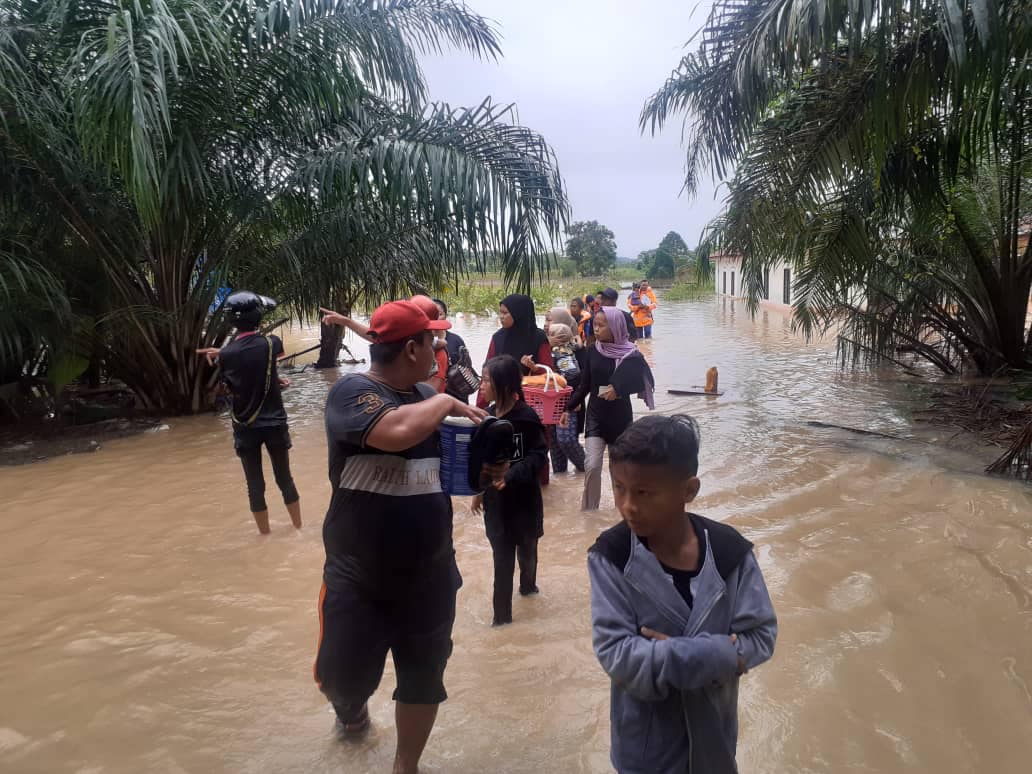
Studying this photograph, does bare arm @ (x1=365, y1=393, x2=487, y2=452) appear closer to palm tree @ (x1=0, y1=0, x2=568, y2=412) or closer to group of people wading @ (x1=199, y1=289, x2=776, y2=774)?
group of people wading @ (x1=199, y1=289, x2=776, y2=774)

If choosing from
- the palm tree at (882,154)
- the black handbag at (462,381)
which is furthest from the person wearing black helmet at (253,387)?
the palm tree at (882,154)

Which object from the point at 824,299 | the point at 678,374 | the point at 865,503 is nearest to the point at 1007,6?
the point at 865,503

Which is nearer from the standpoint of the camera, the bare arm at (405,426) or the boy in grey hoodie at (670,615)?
the boy in grey hoodie at (670,615)

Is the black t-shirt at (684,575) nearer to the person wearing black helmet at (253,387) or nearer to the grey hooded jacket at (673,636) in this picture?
the grey hooded jacket at (673,636)

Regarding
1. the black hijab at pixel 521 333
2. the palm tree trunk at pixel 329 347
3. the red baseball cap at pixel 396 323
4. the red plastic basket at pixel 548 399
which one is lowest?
the palm tree trunk at pixel 329 347

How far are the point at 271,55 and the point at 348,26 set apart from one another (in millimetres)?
920

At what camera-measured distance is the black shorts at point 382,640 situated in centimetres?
234

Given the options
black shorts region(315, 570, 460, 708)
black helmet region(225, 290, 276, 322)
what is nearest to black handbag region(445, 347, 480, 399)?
black helmet region(225, 290, 276, 322)

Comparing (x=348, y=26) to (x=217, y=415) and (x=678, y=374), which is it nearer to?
(x=217, y=415)

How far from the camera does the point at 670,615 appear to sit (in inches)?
65.4

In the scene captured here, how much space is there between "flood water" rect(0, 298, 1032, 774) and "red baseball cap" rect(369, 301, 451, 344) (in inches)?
64.4

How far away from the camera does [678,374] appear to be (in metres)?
13.6

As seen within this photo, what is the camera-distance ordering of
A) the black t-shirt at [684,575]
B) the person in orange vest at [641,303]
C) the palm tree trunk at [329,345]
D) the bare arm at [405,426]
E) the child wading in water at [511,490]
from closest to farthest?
the black t-shirt at [684,575], the bare arm at [405,426], the child wading in water at [511,490], the palm tree trunk at [329,345], the person in orange vest at [641,303]

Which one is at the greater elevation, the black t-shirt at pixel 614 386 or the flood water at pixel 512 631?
the black t-shirt at pixel 614 386
